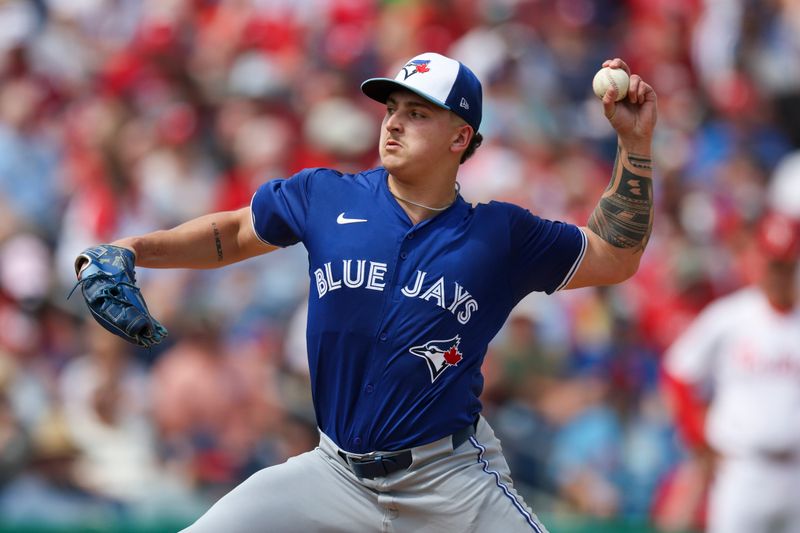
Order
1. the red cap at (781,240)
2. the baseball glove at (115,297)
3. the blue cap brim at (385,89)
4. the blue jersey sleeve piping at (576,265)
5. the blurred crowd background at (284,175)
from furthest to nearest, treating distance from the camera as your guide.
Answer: the blurred crowd background at (284,175)
the red cap at (781,240)
the blue jersey sleeve piping at (576,265)
the blue cap brim at (385,89)
the baseball glove at (115,297)

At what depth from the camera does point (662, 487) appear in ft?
26.2

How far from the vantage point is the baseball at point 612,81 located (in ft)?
14.7

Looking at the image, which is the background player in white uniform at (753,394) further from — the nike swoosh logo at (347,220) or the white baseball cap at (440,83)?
the nike swoosh logo at (347,220)

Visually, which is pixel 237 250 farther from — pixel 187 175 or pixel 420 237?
pixel 187 175

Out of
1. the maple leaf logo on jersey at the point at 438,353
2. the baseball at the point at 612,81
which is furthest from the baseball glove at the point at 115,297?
the baseball at the point at 612,81

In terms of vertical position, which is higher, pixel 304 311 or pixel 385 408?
pixel 385 408

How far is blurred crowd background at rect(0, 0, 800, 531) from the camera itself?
8211mm

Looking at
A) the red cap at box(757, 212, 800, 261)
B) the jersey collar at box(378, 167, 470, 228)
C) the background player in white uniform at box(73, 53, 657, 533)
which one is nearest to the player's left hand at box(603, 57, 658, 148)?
the background player in white uniform at box(73, 53, 657, 533)

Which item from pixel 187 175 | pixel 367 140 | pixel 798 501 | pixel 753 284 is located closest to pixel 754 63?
pixel 753 284

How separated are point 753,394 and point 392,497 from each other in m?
4.04

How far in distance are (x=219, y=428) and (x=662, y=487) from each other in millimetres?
2920

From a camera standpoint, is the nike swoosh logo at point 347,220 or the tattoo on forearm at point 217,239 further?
the tattoo on forearm at point 217,239

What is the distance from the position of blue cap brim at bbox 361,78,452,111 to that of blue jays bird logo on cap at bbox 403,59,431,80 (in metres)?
0.05

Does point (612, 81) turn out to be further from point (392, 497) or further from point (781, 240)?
point (781, 240)
